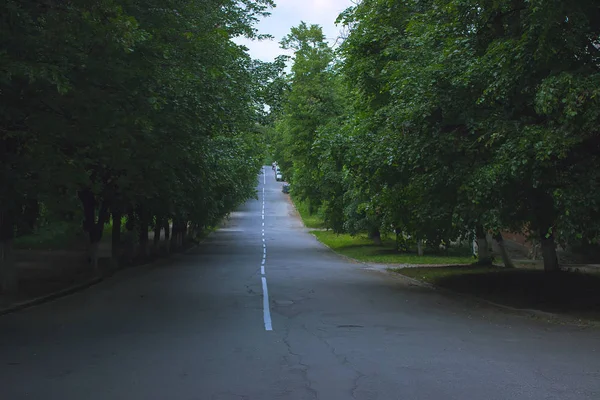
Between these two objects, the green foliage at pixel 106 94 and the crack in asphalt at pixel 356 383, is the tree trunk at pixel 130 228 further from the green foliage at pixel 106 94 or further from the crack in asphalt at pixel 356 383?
the crack in asphalt at pixel 356 383

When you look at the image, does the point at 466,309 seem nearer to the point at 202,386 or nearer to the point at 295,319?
the point at 295,319

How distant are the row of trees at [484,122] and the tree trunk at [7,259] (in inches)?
362

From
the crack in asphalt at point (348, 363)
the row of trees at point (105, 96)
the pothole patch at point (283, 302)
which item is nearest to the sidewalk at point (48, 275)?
the row of trees at point (105, 96)

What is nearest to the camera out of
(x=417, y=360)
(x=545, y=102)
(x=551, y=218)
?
(x=417, y=360)

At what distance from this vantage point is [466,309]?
49.2 ft

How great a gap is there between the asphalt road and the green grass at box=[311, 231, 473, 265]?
17.2 meters

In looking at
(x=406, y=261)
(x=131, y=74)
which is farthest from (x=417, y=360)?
(x=406, y=261)

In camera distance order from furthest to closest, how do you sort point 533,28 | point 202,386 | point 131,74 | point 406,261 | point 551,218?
1. point 406,261
2. point 551,218
3. point 131,74
4. point 533,28
5. point 202,386

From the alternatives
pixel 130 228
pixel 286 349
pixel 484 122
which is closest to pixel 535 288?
pixel 484 122

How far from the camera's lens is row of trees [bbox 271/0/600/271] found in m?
11.9

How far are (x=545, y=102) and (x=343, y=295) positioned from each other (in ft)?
25.6

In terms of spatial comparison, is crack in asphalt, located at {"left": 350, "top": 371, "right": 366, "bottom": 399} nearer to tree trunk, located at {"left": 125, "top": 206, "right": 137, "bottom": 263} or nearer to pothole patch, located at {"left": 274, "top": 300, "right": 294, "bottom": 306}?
pothole patch, located at {"left": 274, "top": 300, "right": 294, "bottom": 306}

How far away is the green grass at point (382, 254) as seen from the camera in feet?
114

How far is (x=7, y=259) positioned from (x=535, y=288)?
13.6 meters
